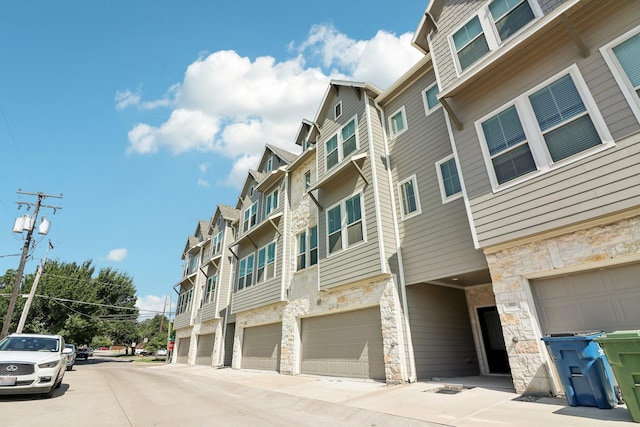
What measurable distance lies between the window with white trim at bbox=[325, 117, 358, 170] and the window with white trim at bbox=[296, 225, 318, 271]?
311 cm

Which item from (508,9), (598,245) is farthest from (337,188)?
(598,245)

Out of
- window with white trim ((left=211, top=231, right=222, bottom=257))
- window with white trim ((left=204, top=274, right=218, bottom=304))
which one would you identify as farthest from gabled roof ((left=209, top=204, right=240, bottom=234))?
window with white trim ((left=204, top=274, right=218, bottom=304))

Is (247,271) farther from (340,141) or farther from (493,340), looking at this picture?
(493,340)

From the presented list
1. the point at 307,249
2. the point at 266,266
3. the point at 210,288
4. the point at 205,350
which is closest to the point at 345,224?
the point at 307,249

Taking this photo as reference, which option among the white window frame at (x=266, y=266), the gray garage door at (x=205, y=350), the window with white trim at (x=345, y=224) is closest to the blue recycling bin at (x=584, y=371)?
the window with white trim at (x=345, y=224)

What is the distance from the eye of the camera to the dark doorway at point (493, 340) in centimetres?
1054

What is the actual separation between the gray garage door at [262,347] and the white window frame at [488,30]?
43.0 ft

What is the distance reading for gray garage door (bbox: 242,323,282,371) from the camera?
15397 millimetres

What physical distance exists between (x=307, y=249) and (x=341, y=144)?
496 cm

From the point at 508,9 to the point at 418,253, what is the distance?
706 cm

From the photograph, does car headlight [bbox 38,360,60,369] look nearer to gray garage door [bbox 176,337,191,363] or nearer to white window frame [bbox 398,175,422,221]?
white window frame [bbox 398,175,422,221]

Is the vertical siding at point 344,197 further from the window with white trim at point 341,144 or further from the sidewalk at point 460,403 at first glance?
the sidewalk at point 460,403

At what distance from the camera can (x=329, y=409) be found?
22.6 ft

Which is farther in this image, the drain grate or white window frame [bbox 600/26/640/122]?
the drain grate
